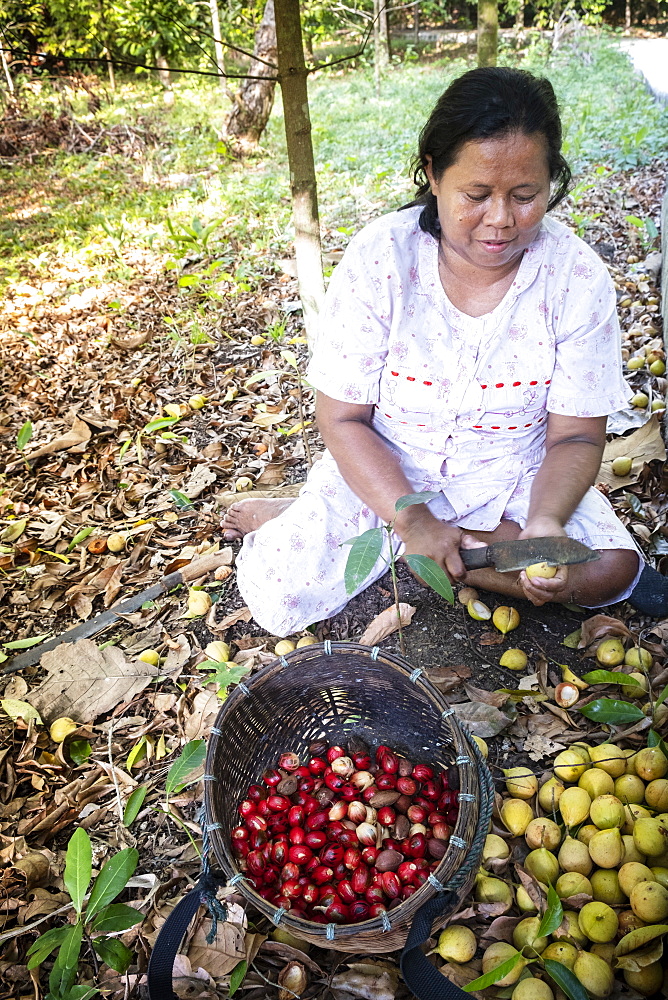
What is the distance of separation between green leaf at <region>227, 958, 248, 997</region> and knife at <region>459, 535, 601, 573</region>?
1042 mm

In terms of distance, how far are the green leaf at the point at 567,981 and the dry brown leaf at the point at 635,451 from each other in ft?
5.84

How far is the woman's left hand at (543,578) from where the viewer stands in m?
1.84

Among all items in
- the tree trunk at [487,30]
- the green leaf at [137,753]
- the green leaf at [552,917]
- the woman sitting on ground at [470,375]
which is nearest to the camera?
the green leaf at [552,917]

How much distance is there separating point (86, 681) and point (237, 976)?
1.08m

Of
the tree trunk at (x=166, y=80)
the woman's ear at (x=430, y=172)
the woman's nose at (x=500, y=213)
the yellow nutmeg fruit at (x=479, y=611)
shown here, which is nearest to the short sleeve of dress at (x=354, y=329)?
the woman's ear at (x=430, y=172)

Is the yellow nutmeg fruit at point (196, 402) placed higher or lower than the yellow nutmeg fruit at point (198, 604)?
higher

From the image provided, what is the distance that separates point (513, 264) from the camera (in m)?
1.87

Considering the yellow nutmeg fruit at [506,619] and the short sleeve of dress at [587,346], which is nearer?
the short sleeve of dress at [587,346]

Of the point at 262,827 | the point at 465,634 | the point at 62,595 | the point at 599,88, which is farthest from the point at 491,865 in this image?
the point at 599,88

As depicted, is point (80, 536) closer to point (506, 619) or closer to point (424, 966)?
point (506, 619)

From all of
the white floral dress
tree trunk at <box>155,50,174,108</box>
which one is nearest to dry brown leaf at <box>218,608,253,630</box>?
the white floral dress

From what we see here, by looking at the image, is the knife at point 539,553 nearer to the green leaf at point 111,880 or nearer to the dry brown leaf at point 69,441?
the green leaf at point 111,880

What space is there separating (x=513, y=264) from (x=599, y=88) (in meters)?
8.36

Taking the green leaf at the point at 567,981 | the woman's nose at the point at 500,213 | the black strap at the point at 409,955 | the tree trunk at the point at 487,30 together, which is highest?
the tree trunk at the point at 487,30
